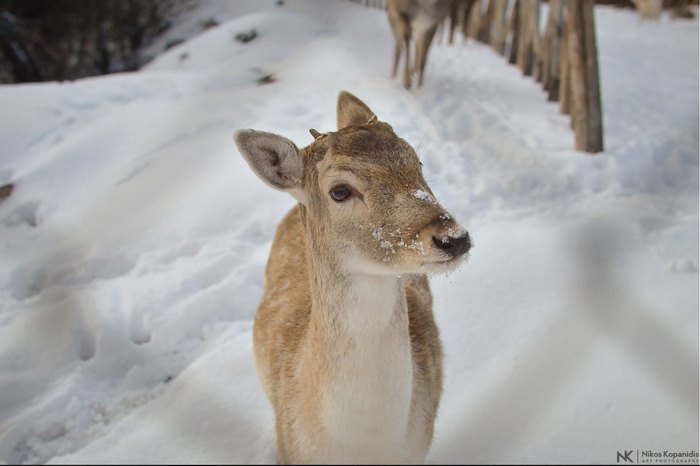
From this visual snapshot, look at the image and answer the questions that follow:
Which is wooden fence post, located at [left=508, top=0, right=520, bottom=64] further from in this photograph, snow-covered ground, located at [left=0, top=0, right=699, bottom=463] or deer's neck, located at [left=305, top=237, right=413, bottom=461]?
deer's neck, located at [left=305, top=237, right=413, bottom=461]

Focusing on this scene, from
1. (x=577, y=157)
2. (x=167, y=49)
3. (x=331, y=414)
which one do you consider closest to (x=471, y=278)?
(x=331, y=414)

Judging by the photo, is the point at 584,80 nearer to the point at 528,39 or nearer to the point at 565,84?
the point at 565,84

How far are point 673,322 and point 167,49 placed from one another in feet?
6.38

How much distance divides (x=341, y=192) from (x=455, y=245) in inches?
14.1

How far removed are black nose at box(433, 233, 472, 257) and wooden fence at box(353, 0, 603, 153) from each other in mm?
2772

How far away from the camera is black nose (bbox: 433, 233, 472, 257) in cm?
117

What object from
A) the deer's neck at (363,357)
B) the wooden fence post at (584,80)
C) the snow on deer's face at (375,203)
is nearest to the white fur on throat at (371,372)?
the deer's neck at (363,357)

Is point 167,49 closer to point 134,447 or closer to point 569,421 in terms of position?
point 134,447

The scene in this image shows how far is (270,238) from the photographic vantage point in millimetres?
2826

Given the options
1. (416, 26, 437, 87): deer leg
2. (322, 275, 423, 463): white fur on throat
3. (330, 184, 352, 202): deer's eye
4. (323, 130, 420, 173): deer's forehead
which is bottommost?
(416, 26, 437, 87): deer leg

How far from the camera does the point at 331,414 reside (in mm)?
1575

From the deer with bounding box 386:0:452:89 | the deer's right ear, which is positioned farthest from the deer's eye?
the deer with bounding box 386:0:452:89

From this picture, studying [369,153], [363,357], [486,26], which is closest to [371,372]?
[363,357]

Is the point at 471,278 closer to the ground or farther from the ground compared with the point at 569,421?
farther from the ground
